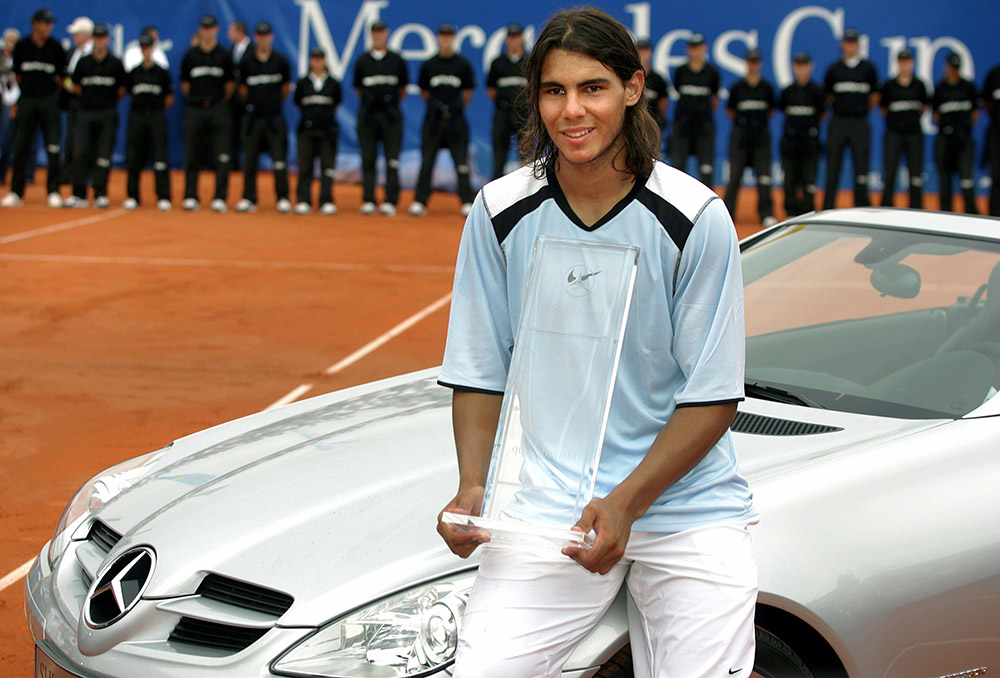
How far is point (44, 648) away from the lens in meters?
2.56

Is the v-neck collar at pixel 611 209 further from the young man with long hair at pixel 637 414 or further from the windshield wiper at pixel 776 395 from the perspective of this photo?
the windshield wiper at pixel 776 395

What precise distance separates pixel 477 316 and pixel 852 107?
13243 mm

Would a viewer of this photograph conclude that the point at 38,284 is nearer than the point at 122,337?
No

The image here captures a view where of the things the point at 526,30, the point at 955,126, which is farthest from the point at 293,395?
the point at 526,30

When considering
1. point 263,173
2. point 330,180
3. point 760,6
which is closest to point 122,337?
point 330,180

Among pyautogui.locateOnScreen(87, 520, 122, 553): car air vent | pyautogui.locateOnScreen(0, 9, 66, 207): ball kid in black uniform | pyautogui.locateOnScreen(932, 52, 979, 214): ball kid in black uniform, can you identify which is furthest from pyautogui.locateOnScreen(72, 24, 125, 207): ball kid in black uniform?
pyautogui.locateOnScreen(87, 520, 122, 553): car air vent

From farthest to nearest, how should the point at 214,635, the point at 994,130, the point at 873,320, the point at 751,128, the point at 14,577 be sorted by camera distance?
the point at 994,130 → the point at 751,128 → the point at 14,577 → the point at 873,320 → the point at 214,635

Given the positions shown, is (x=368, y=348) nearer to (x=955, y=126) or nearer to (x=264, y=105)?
(x=264, y=105)

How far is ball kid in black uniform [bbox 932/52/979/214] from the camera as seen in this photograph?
14.5 m

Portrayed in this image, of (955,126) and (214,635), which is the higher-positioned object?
(955,126)

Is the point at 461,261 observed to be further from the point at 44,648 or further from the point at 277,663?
the point at 44,648

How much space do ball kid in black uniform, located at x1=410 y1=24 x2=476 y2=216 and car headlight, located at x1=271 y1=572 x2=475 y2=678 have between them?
1303 cm

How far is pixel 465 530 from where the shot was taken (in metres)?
1.99

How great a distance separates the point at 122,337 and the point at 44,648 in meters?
5.67
